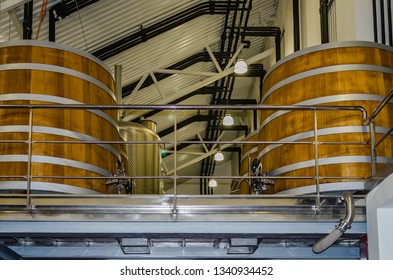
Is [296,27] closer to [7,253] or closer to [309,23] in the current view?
[309,23]

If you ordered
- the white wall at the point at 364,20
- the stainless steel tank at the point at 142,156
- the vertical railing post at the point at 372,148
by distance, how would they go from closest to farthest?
Result: the vertical railing post at the point at 372,148 → the white wall at the point at 364,20 → the stainless steel tank at the point at 142,156

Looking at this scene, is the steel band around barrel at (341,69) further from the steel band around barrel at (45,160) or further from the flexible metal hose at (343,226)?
the steel band around barrel at (45,160)

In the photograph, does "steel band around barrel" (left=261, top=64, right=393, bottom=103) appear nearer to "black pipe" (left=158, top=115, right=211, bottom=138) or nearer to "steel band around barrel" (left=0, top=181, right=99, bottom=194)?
"steel band around barrel" (left=0, top=181, right=99, bottom=194)

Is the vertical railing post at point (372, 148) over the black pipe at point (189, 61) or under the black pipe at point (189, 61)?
under

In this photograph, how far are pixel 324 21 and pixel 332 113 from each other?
4.69 m

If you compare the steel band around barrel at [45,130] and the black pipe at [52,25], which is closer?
the steel band around barrel at [45,130]

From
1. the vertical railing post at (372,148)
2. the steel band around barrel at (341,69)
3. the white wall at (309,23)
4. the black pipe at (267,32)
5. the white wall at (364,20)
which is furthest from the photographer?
the black pipe at (267,32)

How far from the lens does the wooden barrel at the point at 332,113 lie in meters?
5.11

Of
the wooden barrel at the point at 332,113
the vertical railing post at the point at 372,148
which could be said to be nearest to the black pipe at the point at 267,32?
the wooden barrel at the point at 332,113

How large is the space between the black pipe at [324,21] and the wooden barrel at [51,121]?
4.88 m

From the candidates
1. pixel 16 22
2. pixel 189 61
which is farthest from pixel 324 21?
pixel 189 61

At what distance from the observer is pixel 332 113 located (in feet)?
17.1

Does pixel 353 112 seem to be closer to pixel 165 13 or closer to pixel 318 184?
pixel 318 184

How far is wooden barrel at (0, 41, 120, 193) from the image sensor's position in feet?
16.5
